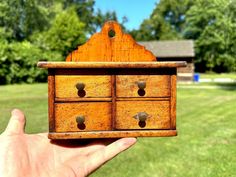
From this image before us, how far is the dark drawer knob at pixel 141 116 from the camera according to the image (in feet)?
10.6

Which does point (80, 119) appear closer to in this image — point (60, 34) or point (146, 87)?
point (146, 87)

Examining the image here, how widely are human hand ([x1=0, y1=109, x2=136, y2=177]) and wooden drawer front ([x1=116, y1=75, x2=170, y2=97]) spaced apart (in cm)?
40

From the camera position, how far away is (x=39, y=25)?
5003 centimetres

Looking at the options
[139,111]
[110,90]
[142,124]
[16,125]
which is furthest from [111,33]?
[16,125]

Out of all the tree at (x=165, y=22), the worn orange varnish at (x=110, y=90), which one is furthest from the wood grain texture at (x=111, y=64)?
the tree at (x=165, y=22)

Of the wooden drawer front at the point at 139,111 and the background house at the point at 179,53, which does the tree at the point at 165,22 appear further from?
the wooden drawer front at the point at 139,111

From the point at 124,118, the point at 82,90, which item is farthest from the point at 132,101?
the point at 82,90

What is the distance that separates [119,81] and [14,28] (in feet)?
142

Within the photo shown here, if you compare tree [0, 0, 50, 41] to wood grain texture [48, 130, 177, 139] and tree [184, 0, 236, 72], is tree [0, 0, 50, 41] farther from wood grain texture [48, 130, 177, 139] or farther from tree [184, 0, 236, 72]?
wood grain texture [48, 130, 177, 139]

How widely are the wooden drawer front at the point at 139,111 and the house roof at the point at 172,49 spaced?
39.0m

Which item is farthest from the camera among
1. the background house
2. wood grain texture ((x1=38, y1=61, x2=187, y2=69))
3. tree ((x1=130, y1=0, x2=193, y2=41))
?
tree ((x1=130, y1=0, x2=193, y2=41))

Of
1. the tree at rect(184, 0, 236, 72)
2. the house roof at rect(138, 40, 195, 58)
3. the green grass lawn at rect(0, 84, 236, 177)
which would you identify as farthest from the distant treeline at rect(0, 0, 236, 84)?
the green grass lawn at rect(0, 84, 236, 177)

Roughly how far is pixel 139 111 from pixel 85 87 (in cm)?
48

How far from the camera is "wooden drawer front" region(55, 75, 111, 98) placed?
10.5 ft
